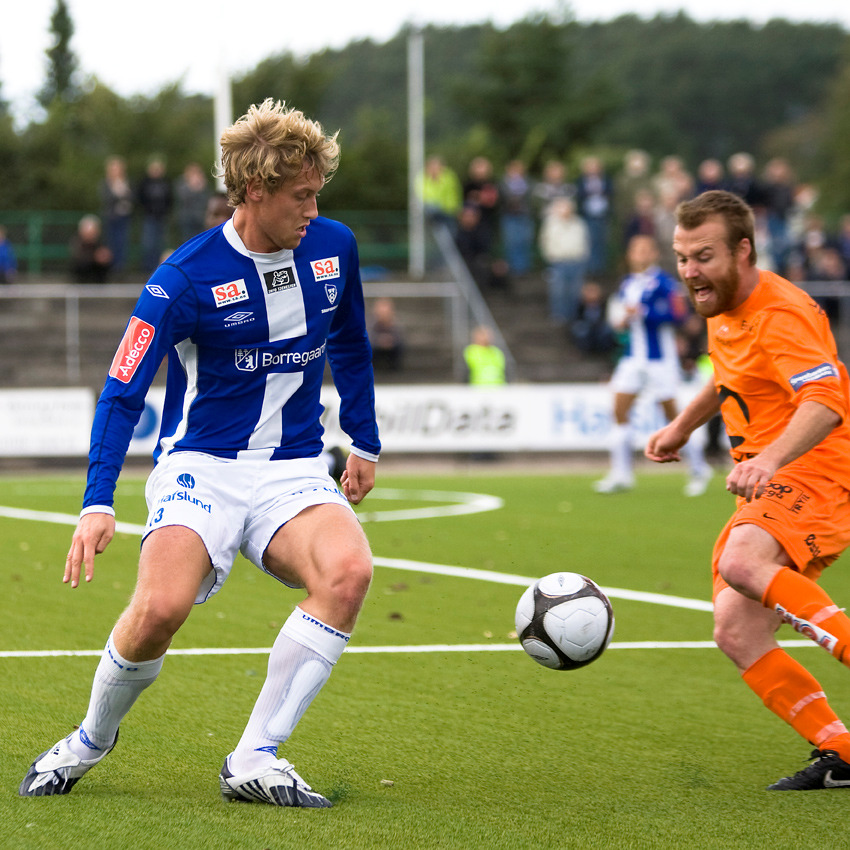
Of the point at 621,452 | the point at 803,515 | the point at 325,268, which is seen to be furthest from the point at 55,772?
the point at 621,452

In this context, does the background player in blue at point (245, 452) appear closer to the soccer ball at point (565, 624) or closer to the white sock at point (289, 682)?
the white sock at point (289, 682)

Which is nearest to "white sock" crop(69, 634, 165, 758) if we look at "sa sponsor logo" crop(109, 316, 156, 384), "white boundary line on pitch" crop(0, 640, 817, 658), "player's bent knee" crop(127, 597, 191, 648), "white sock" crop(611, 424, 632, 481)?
"player's bent knee" crop(127, 597, 191, 648)

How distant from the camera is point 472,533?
10.5 metres

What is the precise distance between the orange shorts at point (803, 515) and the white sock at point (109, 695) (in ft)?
6.28

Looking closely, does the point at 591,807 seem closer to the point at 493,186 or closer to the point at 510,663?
the point at 510,663

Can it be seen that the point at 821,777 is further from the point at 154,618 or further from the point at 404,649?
the point at 404,649

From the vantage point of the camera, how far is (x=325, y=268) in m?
4.15

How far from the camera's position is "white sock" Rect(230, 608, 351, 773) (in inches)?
151

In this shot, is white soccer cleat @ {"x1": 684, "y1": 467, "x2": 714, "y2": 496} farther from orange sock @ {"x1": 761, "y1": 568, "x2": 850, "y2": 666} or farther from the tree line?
the tree line

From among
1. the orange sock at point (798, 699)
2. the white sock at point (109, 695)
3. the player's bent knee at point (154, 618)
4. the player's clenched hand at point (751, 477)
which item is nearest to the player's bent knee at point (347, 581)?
the player's bent knee at point (154, 618)

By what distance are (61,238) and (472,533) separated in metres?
18.1

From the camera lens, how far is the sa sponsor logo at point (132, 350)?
3.76 meters

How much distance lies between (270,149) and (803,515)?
2.04 m

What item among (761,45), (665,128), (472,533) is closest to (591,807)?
(472,533)
